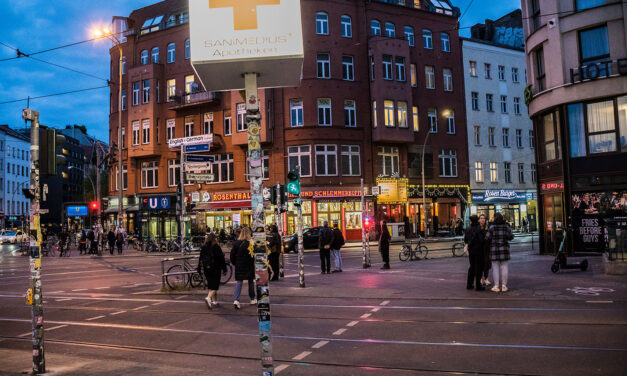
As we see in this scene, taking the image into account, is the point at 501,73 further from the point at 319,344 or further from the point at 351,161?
the point at 319,344

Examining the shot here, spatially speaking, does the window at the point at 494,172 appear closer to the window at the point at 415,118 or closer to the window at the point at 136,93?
the window at the point at 415,118

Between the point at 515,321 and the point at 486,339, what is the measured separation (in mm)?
1511

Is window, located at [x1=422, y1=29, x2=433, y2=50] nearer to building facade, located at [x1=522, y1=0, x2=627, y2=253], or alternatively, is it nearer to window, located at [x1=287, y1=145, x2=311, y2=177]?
window, located at [x1=287, y1=145, x2=311, y2=177]

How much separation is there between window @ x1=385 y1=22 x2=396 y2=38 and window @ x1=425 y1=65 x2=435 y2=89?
4311 millimetres

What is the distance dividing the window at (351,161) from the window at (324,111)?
243 cm

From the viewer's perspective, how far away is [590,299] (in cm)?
1109

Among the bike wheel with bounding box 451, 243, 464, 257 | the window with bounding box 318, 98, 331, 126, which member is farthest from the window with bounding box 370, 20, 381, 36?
the bike wheel with bounding box 451, 243, 464, 257

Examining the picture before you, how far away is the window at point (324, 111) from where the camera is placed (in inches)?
1594

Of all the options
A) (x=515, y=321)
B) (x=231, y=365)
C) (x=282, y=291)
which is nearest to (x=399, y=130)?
(x=282, y=291)

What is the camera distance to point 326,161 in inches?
1574

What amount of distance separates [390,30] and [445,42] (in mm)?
6047

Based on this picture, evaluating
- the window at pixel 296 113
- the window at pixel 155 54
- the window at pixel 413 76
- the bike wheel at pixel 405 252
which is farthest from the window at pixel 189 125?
the bike wheel at pixel 405 252

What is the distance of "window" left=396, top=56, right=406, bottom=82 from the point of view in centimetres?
4250

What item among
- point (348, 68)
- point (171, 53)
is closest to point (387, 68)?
point (348, 68)
